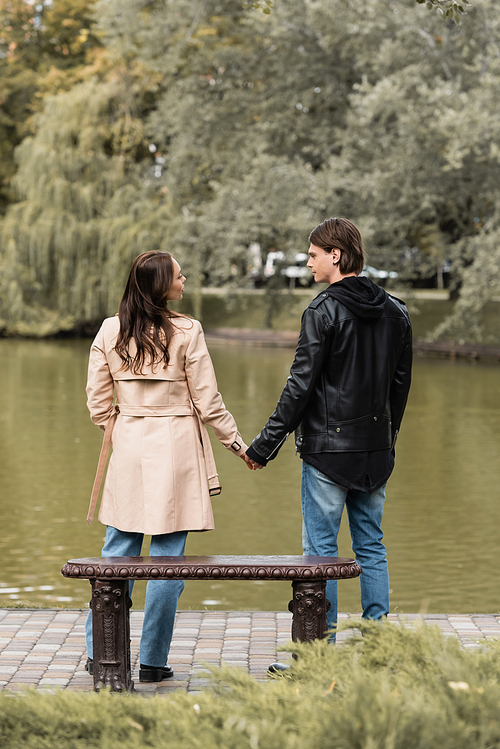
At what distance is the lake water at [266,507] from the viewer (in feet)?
21.5

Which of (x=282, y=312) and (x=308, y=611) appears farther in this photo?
(x=282, y=312)

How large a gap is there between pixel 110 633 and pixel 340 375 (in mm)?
1322

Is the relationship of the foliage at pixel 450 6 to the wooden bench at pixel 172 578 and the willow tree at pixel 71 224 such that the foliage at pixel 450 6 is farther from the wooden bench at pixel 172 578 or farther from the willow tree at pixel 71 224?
the willow tree at pixel 71 224

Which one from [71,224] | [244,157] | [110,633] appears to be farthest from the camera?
[71,224]

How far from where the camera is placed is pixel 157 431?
4.12 meters

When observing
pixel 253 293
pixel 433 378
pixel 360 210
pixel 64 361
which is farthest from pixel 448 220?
pixel 64 361

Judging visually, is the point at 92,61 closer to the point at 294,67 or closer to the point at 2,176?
the point at 2,176

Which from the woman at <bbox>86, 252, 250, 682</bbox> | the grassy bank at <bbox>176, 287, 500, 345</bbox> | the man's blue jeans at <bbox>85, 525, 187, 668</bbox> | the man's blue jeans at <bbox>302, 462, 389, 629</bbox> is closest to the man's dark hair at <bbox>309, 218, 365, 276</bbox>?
the woman at <bbox>86, 252, 250, 682</bbox>

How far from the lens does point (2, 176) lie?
36.9m

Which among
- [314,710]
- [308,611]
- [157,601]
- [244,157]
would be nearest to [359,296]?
[308,611]

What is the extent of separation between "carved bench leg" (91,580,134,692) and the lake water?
6.53 ft

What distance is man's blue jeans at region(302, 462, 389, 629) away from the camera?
4090mm

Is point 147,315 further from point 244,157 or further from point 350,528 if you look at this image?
point 244,157

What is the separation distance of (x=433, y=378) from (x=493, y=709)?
63.5ft
